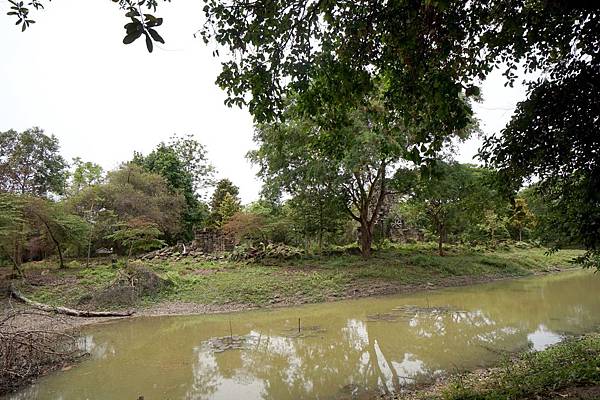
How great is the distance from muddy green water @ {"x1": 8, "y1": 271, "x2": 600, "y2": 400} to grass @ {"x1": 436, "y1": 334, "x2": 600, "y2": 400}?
3.49ft

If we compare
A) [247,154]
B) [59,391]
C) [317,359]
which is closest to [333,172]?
[247,154]

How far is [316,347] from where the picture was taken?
8180mm

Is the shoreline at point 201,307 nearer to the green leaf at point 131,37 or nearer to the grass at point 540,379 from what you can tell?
the grass at point 540,379

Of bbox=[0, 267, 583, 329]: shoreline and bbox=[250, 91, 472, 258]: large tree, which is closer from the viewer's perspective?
bbox=[0, 267, 583, 329]: shoreline

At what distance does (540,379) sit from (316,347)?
15.2ft

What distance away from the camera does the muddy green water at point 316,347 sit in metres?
6.16

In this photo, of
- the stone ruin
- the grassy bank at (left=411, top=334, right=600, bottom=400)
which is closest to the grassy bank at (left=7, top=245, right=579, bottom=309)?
the stone ruin

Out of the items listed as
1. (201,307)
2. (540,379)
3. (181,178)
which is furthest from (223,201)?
(540,379)

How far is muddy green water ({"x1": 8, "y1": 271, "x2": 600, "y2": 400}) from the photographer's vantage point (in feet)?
20.2

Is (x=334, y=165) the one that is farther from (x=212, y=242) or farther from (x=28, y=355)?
(x=28, y=355)

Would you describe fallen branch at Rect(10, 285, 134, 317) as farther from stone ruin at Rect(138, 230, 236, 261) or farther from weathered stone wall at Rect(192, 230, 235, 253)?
weathered stone wall at Rect(192, 230, 235, 253)

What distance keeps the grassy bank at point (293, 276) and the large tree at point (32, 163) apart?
639 centimetres

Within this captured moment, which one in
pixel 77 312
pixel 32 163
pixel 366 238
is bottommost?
pixel 77 312

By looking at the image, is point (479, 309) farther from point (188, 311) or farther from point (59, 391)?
point (59, 391)
